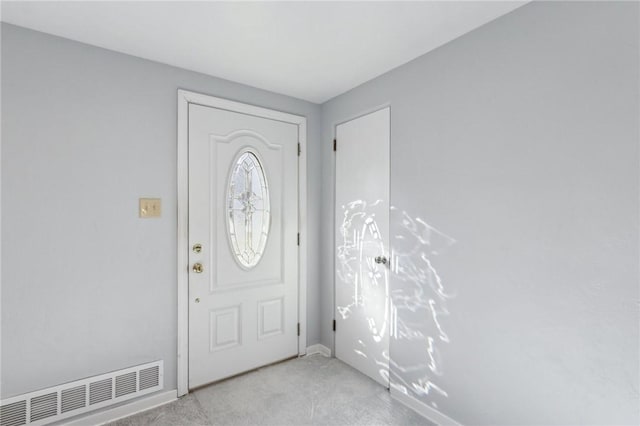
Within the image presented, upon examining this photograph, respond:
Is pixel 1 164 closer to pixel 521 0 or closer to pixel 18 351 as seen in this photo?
pixel 18 351

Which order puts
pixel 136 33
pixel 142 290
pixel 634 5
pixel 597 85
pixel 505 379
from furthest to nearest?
pixel 142 290, pixel 136 33, pixel 505 379, pixel 597 85, pixel 634 5

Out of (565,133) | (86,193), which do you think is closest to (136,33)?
(86,193)

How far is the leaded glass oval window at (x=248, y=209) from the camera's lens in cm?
256

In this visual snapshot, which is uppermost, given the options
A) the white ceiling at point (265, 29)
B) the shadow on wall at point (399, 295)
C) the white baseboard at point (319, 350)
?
the white ceiling at point (265, 29)

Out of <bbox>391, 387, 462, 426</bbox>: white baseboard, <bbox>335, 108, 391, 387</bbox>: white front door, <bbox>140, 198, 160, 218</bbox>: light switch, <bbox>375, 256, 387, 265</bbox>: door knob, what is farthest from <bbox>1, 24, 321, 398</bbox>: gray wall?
<bbox>391, 387, 462, 426</bbox>: white baseboard

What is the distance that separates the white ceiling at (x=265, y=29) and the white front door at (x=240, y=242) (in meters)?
0.48

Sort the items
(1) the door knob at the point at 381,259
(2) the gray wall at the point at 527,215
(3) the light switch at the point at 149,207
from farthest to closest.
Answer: (1) the door knob at the point at 381,259, (3) the light switch at the point at 149,207, (2) the gray wall at the point at 527,215

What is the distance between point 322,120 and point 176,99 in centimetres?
131

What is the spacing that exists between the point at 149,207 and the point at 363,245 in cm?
162

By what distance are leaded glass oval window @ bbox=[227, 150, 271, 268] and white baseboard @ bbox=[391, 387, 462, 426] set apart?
147cm

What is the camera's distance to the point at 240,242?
8.52 ft

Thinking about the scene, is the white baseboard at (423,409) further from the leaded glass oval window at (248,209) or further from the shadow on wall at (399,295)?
the leaded glass oval window at (248,209)

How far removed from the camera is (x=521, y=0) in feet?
5.16

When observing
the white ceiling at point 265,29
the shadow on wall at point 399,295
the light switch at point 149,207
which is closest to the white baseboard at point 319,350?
the shadow on wall at point 399,295
